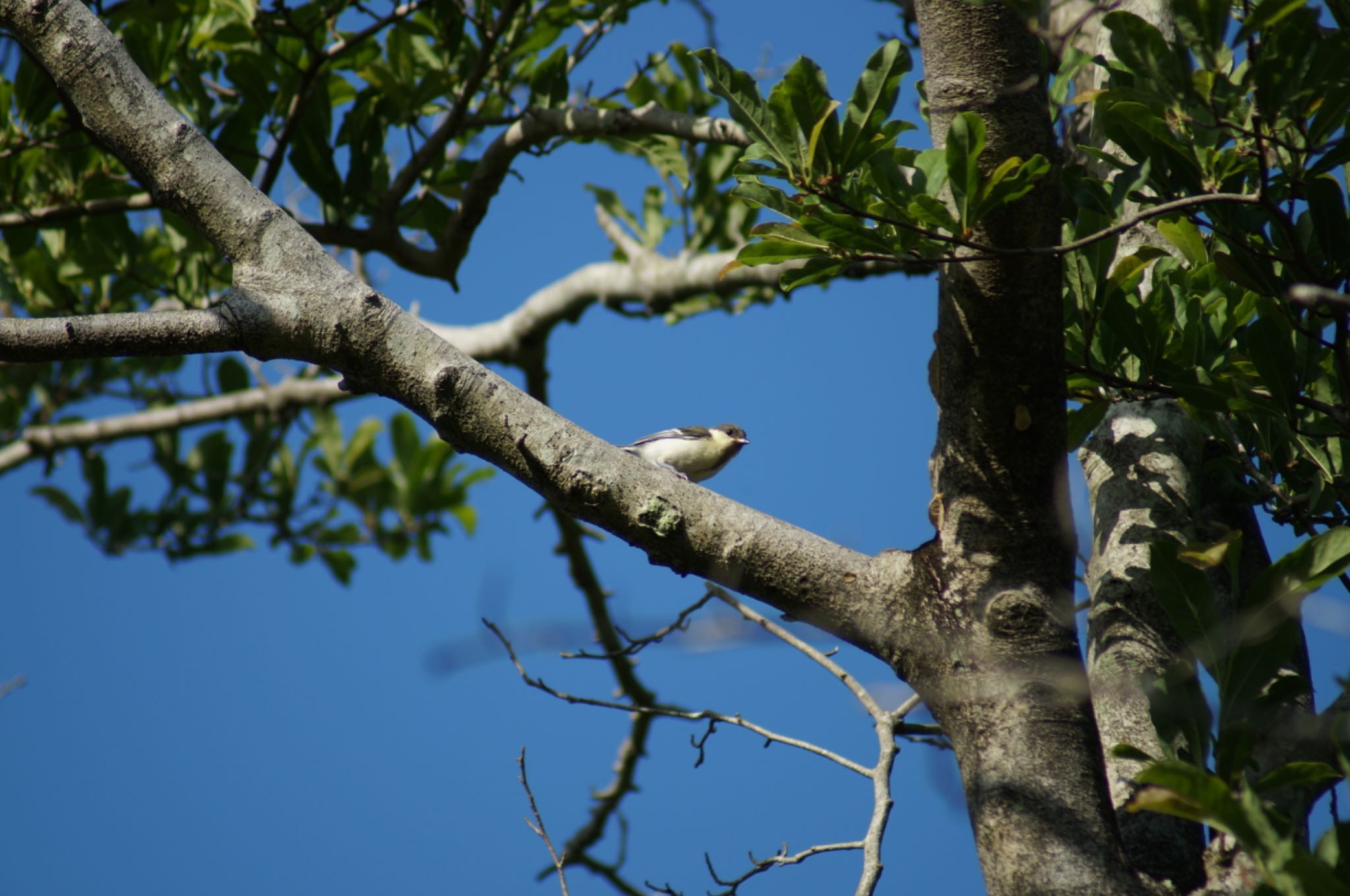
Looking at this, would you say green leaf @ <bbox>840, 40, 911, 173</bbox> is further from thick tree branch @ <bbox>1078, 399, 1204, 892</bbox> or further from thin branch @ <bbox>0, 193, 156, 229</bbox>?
thin branch @ <bbox>0, 193, 156, 229</bbox>

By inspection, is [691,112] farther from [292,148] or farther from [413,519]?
[413,519]

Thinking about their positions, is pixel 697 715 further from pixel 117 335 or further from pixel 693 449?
pixel 693 449

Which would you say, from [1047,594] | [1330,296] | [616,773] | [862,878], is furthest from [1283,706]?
[616,773]

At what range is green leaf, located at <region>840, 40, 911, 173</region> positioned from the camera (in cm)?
191

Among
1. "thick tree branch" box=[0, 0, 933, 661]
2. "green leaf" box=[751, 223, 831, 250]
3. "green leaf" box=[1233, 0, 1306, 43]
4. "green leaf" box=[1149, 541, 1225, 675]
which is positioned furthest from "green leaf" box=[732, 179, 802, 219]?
"green leaf" box=[1149, 541, 1225, 675]

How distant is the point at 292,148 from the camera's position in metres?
4.07

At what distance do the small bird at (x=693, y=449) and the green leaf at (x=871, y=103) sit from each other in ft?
12.0

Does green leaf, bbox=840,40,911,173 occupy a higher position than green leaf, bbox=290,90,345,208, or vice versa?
green leaf, bbox=290,90,345,208

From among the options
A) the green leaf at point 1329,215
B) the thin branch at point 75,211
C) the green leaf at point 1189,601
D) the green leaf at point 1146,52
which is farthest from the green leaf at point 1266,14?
the thin branch at point 75,211

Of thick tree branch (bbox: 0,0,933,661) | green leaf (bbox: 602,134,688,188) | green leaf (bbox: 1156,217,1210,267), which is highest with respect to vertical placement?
green leaf (bbox: 602,134,688,188)

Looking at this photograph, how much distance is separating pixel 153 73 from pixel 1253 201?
392cm

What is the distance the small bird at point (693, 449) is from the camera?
5645 millimetres

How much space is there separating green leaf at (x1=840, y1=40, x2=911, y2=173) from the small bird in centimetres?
365

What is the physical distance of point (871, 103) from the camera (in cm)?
191
